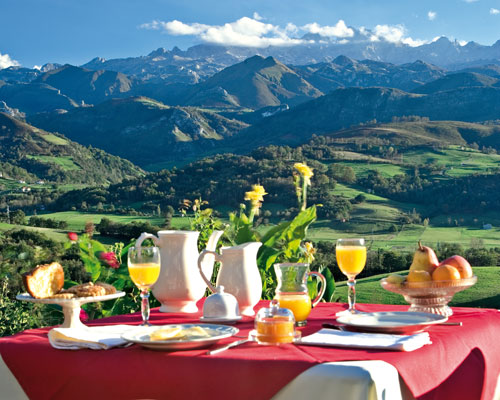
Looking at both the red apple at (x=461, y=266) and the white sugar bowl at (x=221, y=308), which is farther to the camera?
the red apple at (x=461, y=266)

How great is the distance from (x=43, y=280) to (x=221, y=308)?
0.55 meters

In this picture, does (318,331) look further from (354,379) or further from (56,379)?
(56,379)

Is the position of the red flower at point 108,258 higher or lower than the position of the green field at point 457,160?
lower

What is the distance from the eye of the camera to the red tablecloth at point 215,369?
135 centimetres

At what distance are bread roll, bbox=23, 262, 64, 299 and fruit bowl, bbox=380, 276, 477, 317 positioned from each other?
1024 mm

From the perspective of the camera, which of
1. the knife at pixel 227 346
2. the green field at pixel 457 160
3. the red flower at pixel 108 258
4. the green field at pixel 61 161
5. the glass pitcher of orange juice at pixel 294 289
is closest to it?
the knife at pixel 227 346

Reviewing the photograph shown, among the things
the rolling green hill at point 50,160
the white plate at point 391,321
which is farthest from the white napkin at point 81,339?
the rolling green hill at point 50,160

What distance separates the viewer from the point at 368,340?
1.57 m

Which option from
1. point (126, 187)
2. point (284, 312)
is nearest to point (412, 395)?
point (284, 312)

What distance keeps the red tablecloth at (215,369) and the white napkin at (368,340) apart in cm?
2

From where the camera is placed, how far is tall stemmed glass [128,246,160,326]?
190cm

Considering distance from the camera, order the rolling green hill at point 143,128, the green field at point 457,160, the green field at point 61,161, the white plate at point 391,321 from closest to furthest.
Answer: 1. the white plate at point 391,321
2. the green field at point 457,160
3. the green field at point 61,161
4. the rolling green hill at point 143,128

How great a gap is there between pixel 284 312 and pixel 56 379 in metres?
0.58

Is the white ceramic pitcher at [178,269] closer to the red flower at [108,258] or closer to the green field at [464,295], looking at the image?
the red flower at [108,258]
